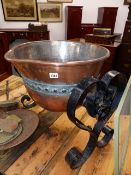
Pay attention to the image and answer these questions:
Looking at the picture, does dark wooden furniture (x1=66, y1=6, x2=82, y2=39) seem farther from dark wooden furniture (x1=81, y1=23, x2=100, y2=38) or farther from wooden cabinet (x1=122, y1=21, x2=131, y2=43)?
wooden cabinet (x1=122, y1=21, x2=131, y2=43)

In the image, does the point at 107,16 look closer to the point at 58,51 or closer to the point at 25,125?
the point at 58,51

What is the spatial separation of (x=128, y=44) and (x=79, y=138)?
1.96 meters

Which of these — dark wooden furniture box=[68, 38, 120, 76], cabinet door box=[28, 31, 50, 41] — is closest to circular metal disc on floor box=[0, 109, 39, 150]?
dark wooden furniture box=[68, 38, 120, 76]

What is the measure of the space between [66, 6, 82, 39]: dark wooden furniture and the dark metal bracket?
264 centimetres

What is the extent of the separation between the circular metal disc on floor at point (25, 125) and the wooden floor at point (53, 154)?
0.14 feet

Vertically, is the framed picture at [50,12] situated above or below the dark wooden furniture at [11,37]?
above

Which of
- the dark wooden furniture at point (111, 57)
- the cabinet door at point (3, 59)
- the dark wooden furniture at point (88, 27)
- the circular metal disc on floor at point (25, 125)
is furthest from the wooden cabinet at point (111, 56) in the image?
the circular metal disc on floor at point (25, 125)

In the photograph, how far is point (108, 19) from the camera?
9.38ft

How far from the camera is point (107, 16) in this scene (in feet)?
9.26

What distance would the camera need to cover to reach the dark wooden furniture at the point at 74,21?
2.87 m

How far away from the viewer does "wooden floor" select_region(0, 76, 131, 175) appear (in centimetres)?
56

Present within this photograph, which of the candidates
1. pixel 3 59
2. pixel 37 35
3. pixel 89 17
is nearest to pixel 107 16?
pixel 89 17

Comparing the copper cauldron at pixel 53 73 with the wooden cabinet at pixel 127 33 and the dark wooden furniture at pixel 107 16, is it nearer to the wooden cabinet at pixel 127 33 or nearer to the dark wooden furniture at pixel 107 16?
the wooden cabinet at pixel 127 33

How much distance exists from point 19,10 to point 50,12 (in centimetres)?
54
